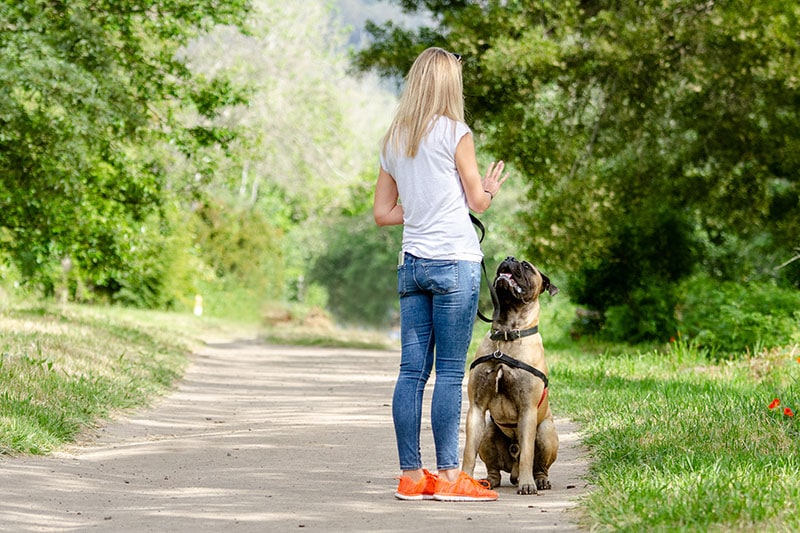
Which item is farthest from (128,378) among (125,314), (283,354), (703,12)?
(125,314)

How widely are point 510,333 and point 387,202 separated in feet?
3.43

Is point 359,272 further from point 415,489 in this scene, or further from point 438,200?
point 438,200

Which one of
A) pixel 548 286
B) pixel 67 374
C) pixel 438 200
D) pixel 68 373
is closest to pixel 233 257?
pixel 68 373

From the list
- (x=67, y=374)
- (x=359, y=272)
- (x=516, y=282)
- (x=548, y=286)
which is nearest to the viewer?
(x=516, y=282)

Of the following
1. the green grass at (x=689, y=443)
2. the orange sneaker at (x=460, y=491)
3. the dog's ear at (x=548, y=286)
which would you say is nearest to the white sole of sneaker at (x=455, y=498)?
the orange sneaker at (x=460, y=491)

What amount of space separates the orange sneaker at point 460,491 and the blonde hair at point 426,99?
5.85 feet

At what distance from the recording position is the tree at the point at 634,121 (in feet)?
54.1

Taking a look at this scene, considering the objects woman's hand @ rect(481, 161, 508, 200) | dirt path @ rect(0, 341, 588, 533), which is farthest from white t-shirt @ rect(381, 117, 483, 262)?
dirt path @ rect(0, 341, 588, 533)

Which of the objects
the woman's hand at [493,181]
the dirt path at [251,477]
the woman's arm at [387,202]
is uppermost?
the woman's hand at [493,181]

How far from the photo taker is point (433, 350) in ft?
19.4

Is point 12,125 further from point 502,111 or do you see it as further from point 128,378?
Answer: point 502,111

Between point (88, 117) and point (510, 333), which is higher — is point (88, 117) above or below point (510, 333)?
above

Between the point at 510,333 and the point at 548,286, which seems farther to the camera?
the point at 548,286

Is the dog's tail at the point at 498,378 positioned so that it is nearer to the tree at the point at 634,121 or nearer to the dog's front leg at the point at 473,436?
the dog's front leg at the point at 473,436
